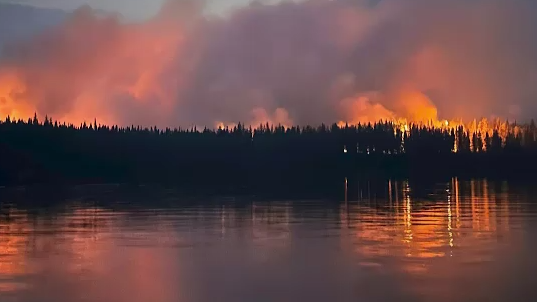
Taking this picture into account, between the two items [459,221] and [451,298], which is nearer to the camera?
[451,298]

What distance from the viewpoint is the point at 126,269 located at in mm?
28406

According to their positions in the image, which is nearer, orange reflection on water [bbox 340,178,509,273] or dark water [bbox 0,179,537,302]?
dark water [bbox 0,179,537,302]

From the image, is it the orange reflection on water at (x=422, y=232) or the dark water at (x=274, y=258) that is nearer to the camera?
the dark water at (x=274, y=258)

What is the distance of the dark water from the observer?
2362cm

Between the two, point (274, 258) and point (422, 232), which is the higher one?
point (422, 232)

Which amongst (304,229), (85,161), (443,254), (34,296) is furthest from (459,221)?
(85,161)

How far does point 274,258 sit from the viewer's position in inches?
1224

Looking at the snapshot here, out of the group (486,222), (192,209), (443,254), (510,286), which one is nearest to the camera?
(510,286)

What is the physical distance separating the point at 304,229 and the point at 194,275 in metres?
16.9

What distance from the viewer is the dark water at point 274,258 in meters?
23.6

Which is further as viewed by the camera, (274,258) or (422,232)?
(422,232)

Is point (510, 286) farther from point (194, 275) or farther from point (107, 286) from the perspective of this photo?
point (107, 286)

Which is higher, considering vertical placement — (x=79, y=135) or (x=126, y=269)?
(x=79, y=135)

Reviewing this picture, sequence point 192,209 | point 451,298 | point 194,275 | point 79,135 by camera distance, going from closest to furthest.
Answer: point 451,298 < point 194,275 < point 192,209 < point 79,135
